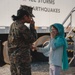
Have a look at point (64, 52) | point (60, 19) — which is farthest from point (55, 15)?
point (64, 52)

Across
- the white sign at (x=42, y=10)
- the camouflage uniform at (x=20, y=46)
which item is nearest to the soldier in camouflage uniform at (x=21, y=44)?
the camouflage uniform at (x=20, y=46)

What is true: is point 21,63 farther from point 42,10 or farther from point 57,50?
point 42,10

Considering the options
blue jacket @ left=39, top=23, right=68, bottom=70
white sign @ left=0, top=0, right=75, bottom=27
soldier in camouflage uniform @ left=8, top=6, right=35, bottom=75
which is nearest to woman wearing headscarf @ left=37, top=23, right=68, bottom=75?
blue jacket @ left=39, top=23, right=68, bottom=70

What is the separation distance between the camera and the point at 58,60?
531 centimetres

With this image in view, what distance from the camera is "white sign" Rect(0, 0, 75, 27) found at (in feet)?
25.3

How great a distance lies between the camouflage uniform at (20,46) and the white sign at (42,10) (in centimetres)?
301

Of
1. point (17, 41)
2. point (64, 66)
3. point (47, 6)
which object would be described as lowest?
point (64, 66)

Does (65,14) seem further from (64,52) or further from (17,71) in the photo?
(17,71)

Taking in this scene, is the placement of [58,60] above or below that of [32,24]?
below

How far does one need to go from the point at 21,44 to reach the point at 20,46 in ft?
0.12

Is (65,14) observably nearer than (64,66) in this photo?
No

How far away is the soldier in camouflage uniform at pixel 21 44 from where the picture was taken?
4652mm

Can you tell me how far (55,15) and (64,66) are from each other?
3880 mm

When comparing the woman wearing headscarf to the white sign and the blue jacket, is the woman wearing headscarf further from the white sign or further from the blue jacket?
the white sign
